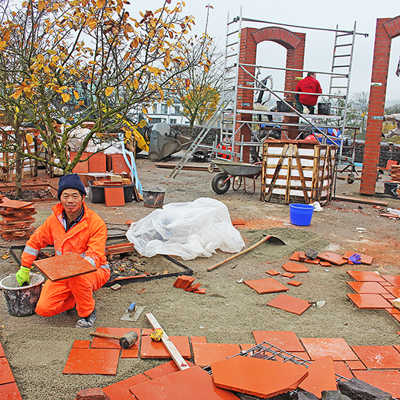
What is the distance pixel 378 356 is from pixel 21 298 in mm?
2964

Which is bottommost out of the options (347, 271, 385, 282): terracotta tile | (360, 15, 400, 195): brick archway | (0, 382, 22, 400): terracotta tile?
(347, 271, 385, 282): terracotta tile

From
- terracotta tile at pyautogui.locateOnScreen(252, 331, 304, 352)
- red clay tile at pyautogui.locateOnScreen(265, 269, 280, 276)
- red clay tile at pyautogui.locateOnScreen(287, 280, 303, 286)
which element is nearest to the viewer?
terracotta tile at pyautogui.locateOnScreen(252, 331, 304, 352)

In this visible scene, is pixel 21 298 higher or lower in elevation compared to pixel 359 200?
higher

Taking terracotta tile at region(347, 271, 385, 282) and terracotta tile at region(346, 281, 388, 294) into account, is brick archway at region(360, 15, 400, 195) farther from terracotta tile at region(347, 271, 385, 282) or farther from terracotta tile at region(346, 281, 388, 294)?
terracotta tile at region(346, 281, 388, 294)

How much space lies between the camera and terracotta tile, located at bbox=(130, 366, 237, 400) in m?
2.15

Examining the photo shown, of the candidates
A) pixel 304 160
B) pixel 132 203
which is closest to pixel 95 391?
pixel 132 203

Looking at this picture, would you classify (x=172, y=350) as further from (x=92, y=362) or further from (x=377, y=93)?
(x=377, y=93)

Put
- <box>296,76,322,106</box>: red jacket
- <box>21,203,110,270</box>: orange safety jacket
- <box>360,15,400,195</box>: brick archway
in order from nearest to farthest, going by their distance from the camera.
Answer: <box>21,203,110,270</box>: orange safety jacket < <box>360,15,400,195</box>: brick archway < <box>296,76,322,106</box>: red jacket

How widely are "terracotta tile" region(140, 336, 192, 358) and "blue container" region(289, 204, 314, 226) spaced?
177 inches

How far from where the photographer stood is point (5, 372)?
2.56 meters

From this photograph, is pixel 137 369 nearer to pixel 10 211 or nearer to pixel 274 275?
pixel 274 275

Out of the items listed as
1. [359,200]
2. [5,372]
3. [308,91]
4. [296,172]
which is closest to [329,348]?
[5,372]

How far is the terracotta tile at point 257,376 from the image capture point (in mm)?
2098

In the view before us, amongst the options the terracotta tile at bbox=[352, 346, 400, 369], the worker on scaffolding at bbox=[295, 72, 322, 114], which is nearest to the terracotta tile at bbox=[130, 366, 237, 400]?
the terracotta tile at bbox=[352, 346, 400, 369]
